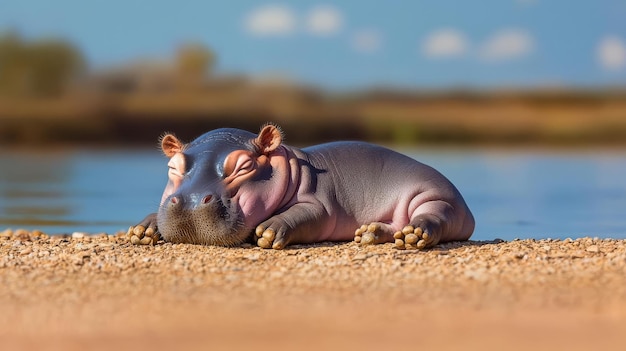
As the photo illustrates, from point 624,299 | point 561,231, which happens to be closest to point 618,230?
point 561,231

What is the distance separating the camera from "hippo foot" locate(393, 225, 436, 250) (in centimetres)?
725

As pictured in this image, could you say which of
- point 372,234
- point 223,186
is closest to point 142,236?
point 223,186

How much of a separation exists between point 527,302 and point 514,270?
3.39 ft

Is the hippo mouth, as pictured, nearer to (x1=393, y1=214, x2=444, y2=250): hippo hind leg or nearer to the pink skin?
the pink skin

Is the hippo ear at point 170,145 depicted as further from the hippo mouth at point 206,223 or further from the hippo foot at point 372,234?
the hippo foot at point 372,234

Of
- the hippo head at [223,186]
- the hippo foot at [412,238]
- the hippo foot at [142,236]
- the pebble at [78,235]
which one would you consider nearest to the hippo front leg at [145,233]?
the hippo foot at [142,236]

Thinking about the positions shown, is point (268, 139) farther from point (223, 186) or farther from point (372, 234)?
point (372, 234)

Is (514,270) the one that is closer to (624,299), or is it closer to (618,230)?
(624,299)

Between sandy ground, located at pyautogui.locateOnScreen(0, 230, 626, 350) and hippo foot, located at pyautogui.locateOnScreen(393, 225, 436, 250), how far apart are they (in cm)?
9

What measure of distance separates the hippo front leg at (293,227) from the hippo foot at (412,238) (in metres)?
0.69

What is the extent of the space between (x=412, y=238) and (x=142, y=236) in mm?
2067

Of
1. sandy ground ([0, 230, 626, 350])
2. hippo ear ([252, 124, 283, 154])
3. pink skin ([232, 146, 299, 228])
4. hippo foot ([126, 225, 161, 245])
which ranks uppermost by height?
hippo ear ([252, 124, 283, 154])

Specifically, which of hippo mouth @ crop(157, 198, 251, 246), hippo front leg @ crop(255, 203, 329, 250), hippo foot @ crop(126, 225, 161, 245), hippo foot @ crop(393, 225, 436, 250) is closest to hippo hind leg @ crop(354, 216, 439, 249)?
hippo foot @ crop(393, 225, 436, 250)

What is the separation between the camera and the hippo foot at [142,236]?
7.72 m
